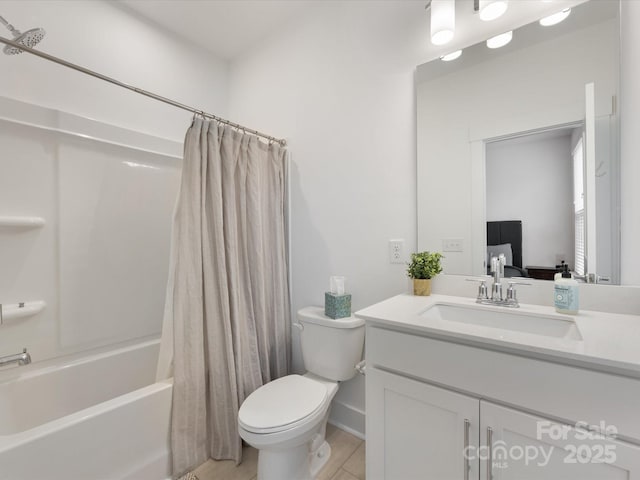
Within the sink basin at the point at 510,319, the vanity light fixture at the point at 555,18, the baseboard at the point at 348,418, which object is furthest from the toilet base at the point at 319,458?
the vanity light fixture at the point at 555,18

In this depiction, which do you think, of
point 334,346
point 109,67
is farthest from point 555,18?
point 109,67

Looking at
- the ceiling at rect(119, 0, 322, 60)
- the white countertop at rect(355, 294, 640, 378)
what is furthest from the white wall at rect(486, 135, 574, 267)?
the ceiling at rect(119, 0, 322, 60)

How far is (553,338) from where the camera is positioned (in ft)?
2.69

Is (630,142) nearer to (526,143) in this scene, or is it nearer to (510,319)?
(526,143)

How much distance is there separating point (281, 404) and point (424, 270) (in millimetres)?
920

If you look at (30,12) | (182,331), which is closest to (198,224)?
(182,331)

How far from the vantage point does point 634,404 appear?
68 centimetres

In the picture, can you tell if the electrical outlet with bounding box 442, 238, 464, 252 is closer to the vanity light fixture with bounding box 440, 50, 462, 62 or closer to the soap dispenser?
the soap dispenser

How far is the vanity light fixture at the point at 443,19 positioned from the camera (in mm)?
1312

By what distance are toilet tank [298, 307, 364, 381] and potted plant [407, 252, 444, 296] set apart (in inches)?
14.5

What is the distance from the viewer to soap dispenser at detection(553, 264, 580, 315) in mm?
1049

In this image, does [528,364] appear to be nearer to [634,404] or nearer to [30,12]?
[634,404]

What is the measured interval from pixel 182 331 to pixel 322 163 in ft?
4.22

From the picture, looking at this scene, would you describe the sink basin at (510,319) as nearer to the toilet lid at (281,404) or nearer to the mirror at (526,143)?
the mirror at (526,143)
